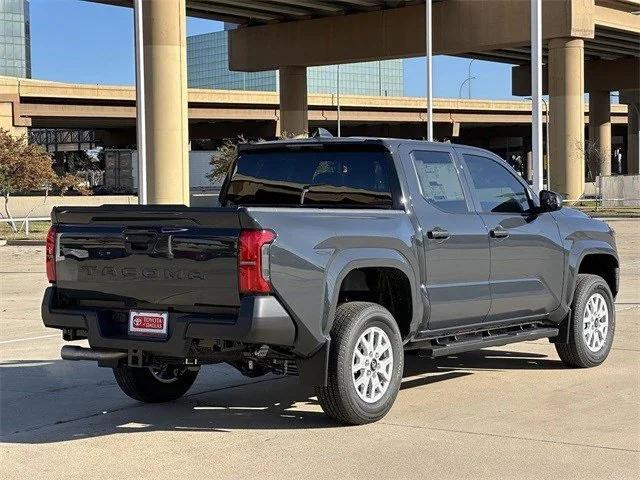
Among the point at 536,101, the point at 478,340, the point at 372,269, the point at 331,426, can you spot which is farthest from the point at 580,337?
the point at 536,101

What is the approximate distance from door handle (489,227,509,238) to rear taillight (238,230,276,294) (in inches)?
100

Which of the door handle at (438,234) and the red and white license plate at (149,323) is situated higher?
the door handle at (438,234)

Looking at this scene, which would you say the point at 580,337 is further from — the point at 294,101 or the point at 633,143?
the point at 633,143

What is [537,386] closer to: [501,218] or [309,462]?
[501,218]

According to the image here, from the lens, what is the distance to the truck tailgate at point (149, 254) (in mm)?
7027

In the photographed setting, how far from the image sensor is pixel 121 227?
24.4 ft

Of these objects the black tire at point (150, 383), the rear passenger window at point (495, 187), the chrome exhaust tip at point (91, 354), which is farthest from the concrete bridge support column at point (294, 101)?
the chrome exhaust tip at point (91, 354)

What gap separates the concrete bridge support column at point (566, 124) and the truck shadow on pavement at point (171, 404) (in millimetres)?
46104

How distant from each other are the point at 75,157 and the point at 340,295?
127796mm

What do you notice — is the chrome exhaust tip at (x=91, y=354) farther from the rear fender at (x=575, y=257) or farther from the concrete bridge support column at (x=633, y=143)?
the concrete bridge support column at (x=633, y=143)

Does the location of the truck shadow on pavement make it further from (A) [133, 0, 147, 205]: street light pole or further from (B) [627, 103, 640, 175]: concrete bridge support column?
(B) [627, 103, 640, 175]: concrete bridge support column

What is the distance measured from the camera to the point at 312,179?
8688 millimetres

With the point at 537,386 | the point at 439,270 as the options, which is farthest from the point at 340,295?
the point at 537,386

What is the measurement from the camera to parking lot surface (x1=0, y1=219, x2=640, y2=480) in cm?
653
